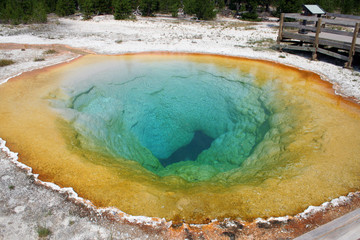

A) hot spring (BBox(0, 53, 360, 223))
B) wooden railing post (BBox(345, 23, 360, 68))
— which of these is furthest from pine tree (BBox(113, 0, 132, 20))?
wooden railing post (BBox(345, 23, 360, 68))

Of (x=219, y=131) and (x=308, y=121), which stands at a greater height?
(x=308, y=121)

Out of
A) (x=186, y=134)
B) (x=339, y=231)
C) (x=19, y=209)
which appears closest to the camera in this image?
(x=339, y=231)

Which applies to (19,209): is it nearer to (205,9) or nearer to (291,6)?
(291,6)

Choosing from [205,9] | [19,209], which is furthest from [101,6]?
[19,209]

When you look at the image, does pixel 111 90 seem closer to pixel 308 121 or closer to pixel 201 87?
pixel 201 87

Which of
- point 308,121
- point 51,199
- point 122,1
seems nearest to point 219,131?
point 308,121

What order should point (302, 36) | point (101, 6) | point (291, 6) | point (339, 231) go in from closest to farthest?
point (339, 231) < point (302, 36) < point (291, 6) < point (101, 6)
